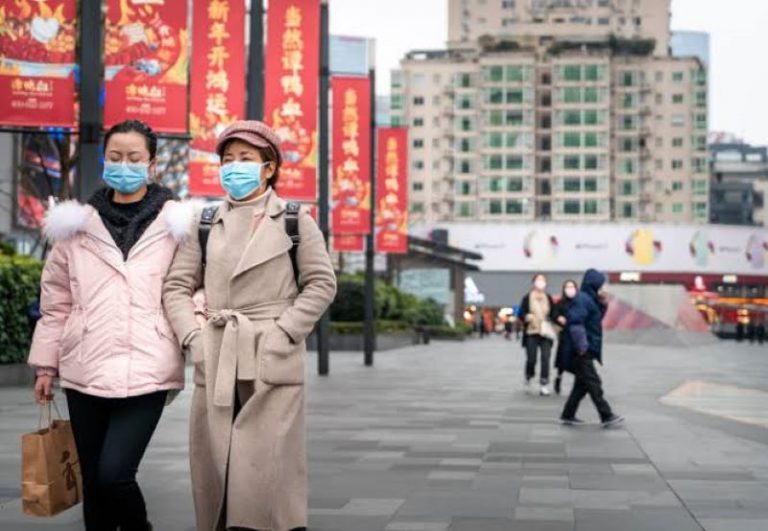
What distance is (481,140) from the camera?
128 metres

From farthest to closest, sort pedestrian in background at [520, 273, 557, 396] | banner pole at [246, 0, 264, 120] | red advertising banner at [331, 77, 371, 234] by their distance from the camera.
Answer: red advertising banner at [331, 77, 371, 234] < pedestrian in background at [520, 273, 557, 396] < banner pole at [246, 0, 264, 120]

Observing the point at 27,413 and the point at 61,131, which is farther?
the point at 27,413

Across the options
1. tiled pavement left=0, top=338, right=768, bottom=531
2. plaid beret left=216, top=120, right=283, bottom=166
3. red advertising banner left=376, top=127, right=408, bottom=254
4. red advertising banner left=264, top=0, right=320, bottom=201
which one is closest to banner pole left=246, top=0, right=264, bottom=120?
red advertising banner left=264, top=0, right=320, bottom=201

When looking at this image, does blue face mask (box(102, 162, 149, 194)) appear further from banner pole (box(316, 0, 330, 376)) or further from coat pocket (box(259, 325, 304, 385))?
banner pole (box(316, 0, 330, 376))

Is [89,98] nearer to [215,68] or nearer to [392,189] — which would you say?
[215,68]

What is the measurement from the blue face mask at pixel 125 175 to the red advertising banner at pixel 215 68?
37.7ft

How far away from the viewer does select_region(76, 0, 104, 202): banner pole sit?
13.0 metres

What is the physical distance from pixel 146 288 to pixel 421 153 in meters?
129

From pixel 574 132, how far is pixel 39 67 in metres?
115

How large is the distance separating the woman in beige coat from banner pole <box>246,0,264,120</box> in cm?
1225

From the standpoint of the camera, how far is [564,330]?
1548cm

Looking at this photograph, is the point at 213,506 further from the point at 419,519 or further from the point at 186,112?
the point at 186,112

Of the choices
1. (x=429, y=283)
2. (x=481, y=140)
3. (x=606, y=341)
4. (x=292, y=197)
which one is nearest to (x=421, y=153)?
(x=481, y=140)

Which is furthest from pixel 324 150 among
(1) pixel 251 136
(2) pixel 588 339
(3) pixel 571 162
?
(3) pixel 571 162
